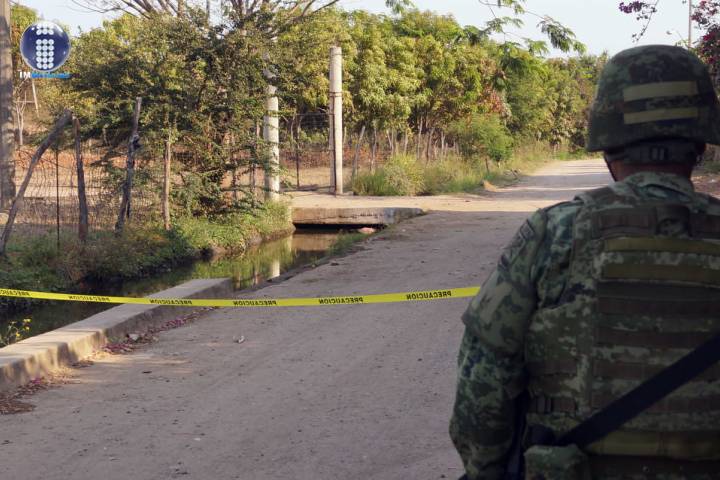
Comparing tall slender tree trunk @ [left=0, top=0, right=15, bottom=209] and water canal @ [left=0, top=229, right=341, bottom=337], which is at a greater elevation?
tall slender tree trunk @ [left=0, top=0, right=15, bottom=209]

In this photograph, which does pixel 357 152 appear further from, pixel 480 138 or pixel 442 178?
pixel 480 138

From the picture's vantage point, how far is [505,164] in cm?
4041

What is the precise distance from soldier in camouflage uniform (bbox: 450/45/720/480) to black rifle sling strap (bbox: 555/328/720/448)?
0.02 meters

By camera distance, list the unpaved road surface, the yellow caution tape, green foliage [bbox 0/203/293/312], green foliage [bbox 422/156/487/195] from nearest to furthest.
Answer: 1. the unpaved road surface
2. the yellow caution tape
3. green foliage [bbox 0/203/293/312]
4. green foliage [bbox 422/156/487/195]

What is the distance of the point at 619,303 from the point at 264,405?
4255 millimetres

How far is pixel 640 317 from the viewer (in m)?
1.97

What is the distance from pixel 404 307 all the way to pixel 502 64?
2616 millimetres

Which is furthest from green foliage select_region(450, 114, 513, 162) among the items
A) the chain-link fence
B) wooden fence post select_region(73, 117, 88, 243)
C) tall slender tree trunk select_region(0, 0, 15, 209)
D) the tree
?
wooden fence post select_region(73, 117, 88, 243)

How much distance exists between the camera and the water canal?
1052 cm

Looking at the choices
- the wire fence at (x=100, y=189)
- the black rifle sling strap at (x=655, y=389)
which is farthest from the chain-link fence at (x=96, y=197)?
the black rifle sling strap at (x=655, y=389)

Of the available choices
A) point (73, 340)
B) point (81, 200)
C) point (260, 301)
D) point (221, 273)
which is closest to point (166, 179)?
point (221, 273)

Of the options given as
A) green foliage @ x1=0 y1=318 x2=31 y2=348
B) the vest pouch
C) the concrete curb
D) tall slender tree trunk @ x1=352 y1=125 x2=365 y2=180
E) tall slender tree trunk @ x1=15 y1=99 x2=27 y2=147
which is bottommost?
green foliage @ x1=0 y1=318 x2=31 y2=348

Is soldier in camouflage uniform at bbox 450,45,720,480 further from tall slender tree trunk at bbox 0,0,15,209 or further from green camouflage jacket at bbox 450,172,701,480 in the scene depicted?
tall slender tree trunk at bbox 0,0,15,209

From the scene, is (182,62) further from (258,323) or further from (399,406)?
(399,406)
